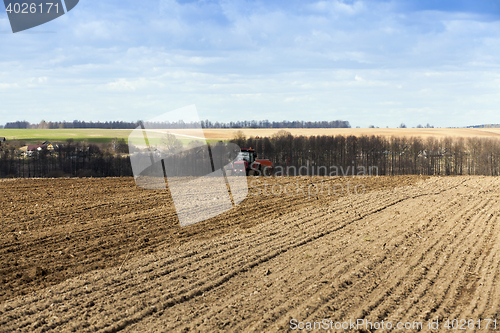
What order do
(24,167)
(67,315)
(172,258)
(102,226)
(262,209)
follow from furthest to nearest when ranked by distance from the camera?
(24,167) < (262,209) < (102,226) < (172,258) < (67,315)

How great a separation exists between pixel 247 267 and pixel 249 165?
17747 millimetres

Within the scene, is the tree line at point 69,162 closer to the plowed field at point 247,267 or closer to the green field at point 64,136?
the green field at point 64,136

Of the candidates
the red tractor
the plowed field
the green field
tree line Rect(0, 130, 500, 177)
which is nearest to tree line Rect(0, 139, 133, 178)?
tree line Rect(0, 130, 500, 177)

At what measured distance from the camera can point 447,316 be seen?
5.65 meters

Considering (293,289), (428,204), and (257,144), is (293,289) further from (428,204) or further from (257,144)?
(257,144)

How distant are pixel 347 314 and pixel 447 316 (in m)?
1.58

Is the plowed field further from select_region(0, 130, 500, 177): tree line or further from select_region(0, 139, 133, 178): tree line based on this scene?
select_region(0, 130, 500, 177): tree line

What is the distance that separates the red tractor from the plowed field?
344 inches

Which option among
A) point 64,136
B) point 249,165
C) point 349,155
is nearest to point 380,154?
point 349,155

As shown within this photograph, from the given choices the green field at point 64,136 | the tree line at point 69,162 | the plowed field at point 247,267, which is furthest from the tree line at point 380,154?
the plowed field at point 247,267

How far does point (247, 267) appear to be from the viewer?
7605 mm

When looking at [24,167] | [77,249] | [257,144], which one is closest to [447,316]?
[77,249]

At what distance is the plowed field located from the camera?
219 inches

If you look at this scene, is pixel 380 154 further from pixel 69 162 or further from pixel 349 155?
pixel 69 162
